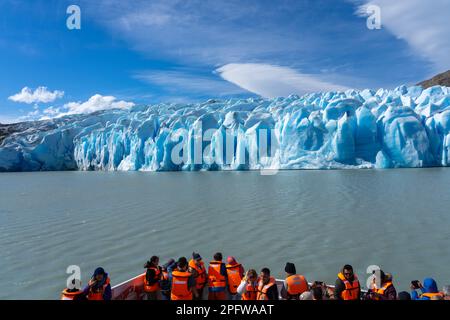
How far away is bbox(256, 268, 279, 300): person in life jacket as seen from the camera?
14.4ft

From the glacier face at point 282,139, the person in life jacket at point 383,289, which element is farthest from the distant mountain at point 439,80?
the person in life jacket at point 383,289

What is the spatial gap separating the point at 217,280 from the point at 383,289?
2.29m

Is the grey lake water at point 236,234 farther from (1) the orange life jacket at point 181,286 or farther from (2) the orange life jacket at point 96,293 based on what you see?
(1) the orange life jacket at point 181,286

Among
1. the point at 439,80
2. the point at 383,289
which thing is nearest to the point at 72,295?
the point at 383,289

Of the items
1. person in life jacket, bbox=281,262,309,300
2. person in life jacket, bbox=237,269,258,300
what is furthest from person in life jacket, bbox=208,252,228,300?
person in life jacket, bbox=281,262,309,300

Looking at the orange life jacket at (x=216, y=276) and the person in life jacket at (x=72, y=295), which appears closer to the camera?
the person in life jacket at (x=72, y=295)

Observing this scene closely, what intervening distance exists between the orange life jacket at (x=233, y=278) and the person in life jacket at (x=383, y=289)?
6.15ft

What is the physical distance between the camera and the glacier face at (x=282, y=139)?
3497 centimetres

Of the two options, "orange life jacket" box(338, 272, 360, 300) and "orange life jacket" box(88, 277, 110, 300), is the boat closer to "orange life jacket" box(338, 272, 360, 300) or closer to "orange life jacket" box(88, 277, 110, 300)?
"orange life jacket" box(88, 277, 110, 300)

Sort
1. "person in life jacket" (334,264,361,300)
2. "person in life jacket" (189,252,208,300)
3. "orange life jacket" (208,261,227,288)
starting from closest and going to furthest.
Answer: "person in life jacket" (334,264,361,300)
"orange life jacket" (208,261,227,288)
"person in life jacket" (189,252,208,300)

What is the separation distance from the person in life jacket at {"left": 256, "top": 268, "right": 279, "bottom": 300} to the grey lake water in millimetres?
3251

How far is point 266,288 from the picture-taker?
439 centimetres

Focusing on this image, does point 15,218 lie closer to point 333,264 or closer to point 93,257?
point 93,257

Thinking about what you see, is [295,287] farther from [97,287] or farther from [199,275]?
[97,287]
